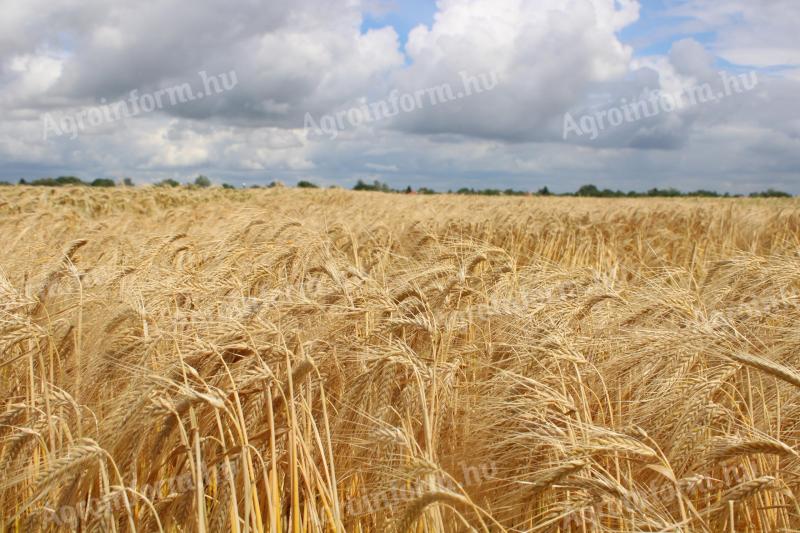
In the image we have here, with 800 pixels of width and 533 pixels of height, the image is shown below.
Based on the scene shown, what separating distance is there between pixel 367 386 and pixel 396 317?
0.42m

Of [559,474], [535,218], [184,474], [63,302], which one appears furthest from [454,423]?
Result: [535,218]

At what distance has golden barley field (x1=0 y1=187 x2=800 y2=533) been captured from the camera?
1.57m

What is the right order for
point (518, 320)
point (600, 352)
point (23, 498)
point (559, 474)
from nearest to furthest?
point (559, 474) → point (23, 498) → point (518, 320) → point (600, 352)

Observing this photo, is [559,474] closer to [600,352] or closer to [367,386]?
[367,386]

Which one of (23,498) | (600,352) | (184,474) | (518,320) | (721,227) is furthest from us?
(721,227)

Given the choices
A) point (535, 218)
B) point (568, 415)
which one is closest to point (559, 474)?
point (568, 415)

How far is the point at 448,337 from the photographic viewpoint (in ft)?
7.53

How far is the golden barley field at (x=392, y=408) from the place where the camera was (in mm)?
1566

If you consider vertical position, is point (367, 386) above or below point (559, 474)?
above

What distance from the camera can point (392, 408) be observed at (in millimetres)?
1859

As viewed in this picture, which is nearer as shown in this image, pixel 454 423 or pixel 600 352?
pixel 454 423

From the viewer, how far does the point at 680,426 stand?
68.1 inches

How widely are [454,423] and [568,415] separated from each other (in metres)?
0.38

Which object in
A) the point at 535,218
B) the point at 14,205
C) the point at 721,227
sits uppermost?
the point at 14,205
